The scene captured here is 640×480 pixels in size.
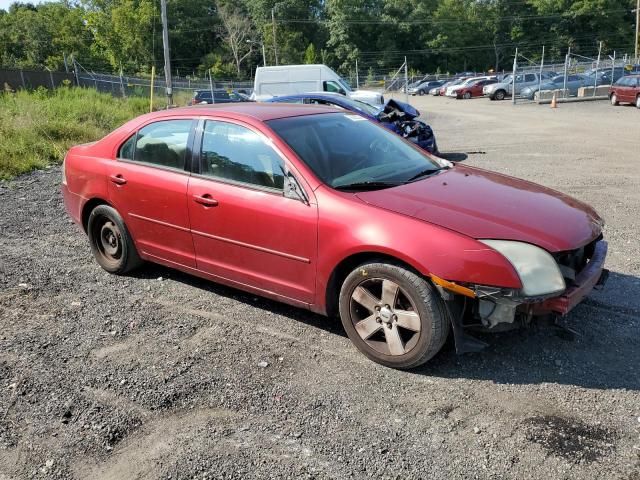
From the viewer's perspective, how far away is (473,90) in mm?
40500

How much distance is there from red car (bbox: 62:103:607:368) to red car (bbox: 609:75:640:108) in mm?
23334

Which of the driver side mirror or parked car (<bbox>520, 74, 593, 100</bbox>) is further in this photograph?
parked car (<bbox>520, 74, 593, 100</bbox>)

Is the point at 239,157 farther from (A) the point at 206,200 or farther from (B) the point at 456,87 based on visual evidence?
(B) the point at 456,87

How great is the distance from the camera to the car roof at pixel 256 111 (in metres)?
4.27

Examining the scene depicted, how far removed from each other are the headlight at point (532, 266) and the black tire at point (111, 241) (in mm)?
3181

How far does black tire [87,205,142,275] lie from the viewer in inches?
196

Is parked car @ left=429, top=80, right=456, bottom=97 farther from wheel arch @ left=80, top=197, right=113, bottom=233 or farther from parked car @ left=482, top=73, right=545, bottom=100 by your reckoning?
wheel arch @ left=80, top=197, right=113, bottom=233

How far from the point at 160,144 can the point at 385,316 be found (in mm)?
2422

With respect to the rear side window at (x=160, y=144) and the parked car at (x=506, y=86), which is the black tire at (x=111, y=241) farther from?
the parked car at (x=506, y=86)

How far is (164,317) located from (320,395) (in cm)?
167

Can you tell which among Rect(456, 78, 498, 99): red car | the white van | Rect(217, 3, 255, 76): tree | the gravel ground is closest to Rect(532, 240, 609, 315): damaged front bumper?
the gravel ground

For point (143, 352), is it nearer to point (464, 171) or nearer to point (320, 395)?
point (320, 395)

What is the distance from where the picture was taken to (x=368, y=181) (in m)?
3.83

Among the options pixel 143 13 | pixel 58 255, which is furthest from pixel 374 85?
pixel 58 255
